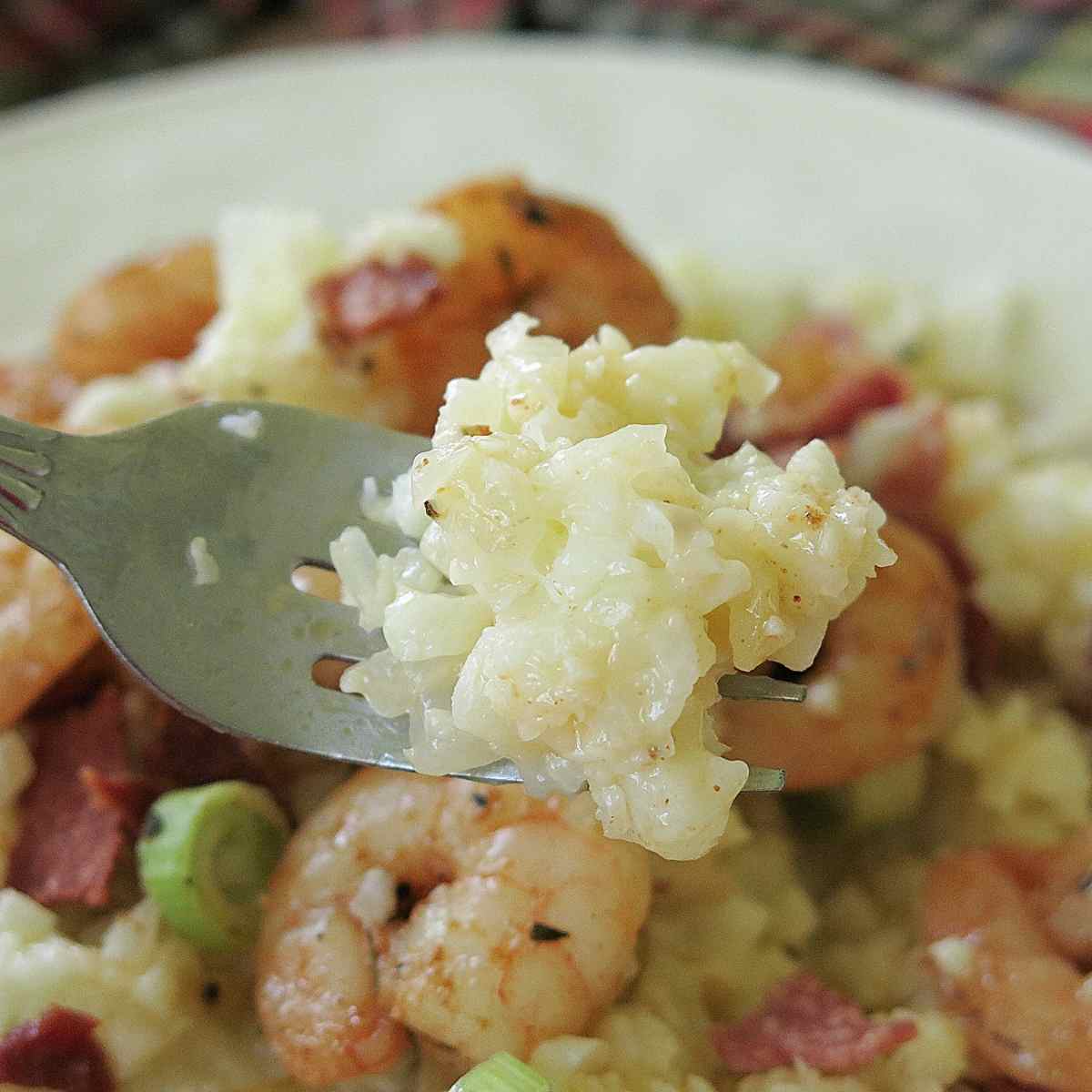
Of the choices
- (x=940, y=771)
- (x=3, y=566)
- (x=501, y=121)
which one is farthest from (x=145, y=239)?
(x=940, y=771)

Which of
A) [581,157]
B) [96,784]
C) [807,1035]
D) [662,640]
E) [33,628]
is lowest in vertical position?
[807,1035]

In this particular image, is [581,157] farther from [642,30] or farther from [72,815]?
[72,815]

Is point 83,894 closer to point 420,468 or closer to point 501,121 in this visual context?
point 420,468

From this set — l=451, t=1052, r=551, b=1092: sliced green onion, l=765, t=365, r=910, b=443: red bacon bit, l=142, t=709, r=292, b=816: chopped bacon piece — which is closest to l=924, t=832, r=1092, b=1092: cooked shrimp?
l=451, t=1052, r=551, b=1092: sliced green onion

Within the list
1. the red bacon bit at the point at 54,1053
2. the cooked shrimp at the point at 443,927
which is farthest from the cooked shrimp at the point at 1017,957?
the red bacon bit at the point at 54,1053

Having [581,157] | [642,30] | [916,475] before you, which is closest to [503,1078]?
[916,475]

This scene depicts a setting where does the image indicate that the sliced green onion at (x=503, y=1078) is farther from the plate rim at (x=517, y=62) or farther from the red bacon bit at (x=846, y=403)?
the plate rim at (x=517, y=62)
